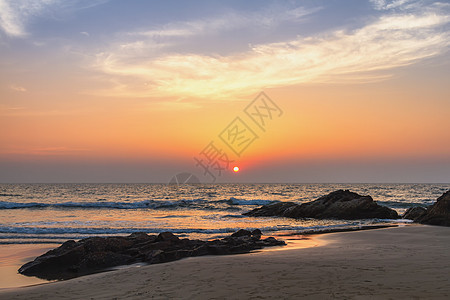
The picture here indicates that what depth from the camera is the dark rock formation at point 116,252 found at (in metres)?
11.2

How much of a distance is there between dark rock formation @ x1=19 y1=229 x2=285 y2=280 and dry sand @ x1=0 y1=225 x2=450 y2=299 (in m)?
1.19

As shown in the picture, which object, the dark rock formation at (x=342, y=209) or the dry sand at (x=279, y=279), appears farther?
the dark rock formation at (x=342, y=209)

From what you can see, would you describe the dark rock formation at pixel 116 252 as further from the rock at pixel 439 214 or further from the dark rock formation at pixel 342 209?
the dark rock formation at pixel 342 209

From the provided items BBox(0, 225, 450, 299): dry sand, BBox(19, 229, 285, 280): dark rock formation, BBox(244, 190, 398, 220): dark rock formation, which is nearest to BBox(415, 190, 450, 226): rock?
BBox(244, 190, 398, 220): dark rock formation

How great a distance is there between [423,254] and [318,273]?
14.9 ft

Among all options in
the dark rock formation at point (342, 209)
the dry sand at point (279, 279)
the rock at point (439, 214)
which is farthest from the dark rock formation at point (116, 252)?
the dark rock formation at point (342, 209)

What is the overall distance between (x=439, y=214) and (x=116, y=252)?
19838 mm

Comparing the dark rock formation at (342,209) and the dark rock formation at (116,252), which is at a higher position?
the dark rock formation at (116,252)

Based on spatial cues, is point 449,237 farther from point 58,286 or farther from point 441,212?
point 58,286

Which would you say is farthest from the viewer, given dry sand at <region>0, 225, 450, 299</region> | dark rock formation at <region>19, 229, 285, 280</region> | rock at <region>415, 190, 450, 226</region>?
rock at <region>415, 190, 450, 226</region>

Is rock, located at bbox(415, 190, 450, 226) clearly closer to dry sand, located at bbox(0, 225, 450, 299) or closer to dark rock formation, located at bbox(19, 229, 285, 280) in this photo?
dry sand, located at bbox(0, 225, 450, 299)

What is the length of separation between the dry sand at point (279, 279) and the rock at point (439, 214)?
1226 centimetres

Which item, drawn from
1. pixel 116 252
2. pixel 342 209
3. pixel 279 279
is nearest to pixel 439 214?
pixel 342 209

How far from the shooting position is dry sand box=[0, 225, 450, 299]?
6887 mm
